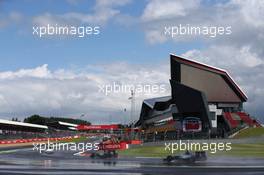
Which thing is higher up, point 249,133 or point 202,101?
point 202,101

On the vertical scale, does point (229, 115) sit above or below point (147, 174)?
above

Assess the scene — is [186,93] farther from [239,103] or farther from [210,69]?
[239,103]

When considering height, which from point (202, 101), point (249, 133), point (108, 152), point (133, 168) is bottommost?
point (133, 168)

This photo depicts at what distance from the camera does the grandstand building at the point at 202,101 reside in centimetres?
11594

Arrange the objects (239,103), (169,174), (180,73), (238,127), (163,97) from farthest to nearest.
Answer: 1. (163,97)
2. (239,103)
3. (180,73)
4. (238,127)
5. (169,174)

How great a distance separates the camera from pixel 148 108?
7077 inches

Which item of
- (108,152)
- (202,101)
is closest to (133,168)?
(108,152)

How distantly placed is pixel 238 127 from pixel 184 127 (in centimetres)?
1437

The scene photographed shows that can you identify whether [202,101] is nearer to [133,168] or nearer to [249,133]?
[249,133]

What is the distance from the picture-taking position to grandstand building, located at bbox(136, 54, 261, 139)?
Answer: 380ft

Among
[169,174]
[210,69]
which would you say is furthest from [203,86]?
[169,174]

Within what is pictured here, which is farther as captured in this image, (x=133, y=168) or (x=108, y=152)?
(x=108, y=152)

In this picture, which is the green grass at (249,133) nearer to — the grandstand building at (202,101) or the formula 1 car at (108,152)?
the grandstand building at (202,101)

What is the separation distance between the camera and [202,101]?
4638 inches
